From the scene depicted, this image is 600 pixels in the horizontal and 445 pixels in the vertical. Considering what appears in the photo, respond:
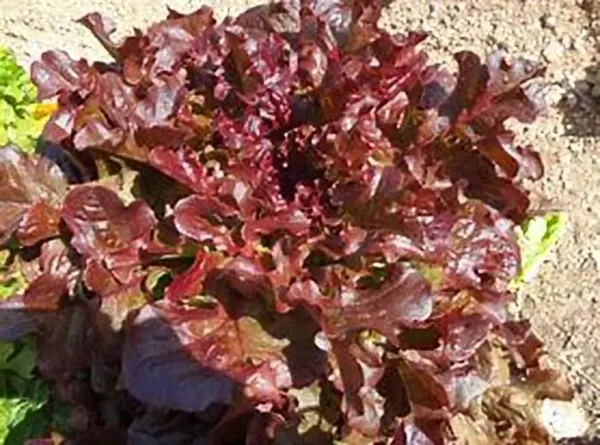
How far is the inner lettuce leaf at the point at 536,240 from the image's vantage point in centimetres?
372

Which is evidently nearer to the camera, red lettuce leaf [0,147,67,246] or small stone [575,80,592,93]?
red lettuce leaf [0,147,67,246]

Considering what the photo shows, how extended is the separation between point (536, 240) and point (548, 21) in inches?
44.5

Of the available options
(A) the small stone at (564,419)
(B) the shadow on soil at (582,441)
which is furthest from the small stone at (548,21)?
(B) the shadow on soil at (582,441)

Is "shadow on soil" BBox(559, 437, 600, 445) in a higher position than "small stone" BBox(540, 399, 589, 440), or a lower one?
lower

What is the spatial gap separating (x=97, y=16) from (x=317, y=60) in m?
0.51

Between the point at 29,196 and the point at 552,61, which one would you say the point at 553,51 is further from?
the point at 29,196

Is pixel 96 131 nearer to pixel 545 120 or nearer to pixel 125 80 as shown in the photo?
pixel 125 80

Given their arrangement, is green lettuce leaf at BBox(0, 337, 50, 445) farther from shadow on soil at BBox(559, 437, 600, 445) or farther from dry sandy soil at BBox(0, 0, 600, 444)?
dry sandy soil at BBox(0, 0, 600, 444)

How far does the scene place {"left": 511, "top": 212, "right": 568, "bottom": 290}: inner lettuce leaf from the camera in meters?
3.72

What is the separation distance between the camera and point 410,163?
3021mm

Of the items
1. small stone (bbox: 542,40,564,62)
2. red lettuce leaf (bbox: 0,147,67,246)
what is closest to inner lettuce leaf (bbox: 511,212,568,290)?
small stone (bbox: 542,40,564,62)

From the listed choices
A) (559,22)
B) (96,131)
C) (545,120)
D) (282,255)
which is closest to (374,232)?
(282,255)

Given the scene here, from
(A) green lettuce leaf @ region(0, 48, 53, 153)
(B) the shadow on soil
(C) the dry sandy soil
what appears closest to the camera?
(A) green lettuce leaf @ region(0, 48, 53, 153)

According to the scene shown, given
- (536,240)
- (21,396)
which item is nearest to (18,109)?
(21,396)
